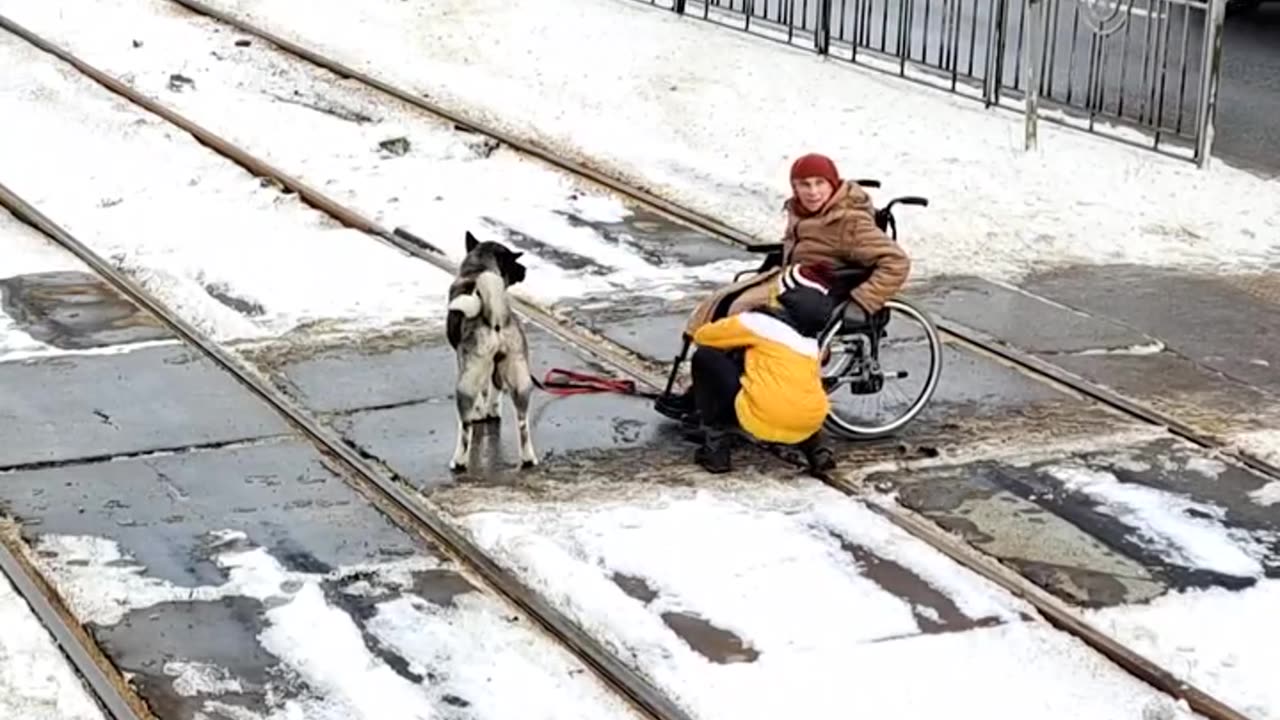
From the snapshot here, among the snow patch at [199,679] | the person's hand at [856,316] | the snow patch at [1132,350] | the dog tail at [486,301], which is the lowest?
the snow patch at [1132,350]

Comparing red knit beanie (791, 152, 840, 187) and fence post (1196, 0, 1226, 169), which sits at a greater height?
red knit beanie (791, 152, 840, 187)

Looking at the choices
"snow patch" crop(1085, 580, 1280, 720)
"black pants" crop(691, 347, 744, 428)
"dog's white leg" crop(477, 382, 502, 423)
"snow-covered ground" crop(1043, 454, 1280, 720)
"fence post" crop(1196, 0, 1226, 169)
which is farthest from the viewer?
"fence post" crop(1196, 0, 1226, 169)

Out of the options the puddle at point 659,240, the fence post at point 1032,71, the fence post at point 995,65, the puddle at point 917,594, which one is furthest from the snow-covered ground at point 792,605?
the fence post at point 995,65

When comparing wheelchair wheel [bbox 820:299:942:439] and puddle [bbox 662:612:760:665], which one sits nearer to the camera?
puddle [bbox 662:612:760:665]

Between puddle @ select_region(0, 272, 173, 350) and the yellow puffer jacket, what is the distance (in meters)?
3.32

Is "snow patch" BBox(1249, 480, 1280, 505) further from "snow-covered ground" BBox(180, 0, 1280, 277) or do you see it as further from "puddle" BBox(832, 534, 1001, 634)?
"snow-covered ground" BBox(180, 0, 1280, 277)

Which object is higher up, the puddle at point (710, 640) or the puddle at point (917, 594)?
the puddle at point (710, 640)

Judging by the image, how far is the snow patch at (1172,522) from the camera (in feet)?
28.1

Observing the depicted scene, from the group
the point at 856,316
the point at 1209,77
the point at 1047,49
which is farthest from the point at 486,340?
the point at 1047,49

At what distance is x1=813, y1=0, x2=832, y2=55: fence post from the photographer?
1942 cm

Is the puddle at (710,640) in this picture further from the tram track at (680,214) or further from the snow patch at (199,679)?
the tram track at (680,214)

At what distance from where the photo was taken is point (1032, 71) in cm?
1603

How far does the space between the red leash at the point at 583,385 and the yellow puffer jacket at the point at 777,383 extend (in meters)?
1.00

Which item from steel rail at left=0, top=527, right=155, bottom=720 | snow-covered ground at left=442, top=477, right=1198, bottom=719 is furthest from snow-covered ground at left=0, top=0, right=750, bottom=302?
steel rail at left=0, top=527, right=155, bottom=720
